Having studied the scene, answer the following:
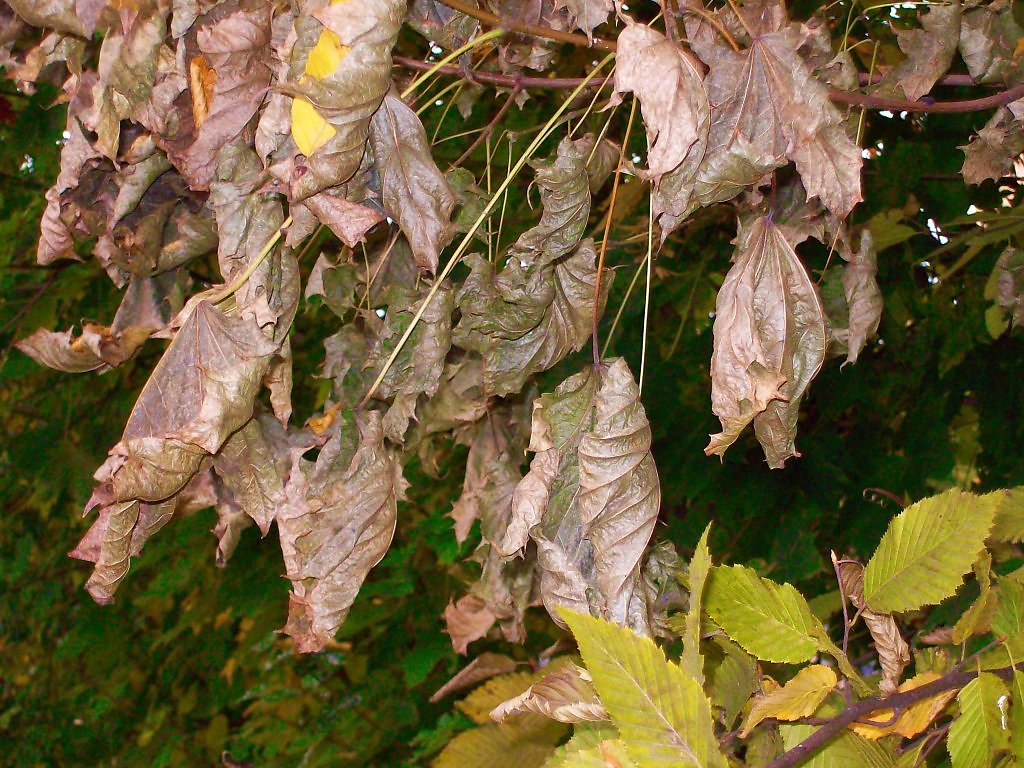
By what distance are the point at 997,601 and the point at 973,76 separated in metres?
0.45

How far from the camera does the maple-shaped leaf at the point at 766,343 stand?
2.13ft

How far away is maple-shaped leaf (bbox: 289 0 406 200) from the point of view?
588 mm

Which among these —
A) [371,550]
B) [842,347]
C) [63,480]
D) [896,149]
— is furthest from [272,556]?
[896,149]

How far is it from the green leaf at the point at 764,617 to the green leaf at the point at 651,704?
0.17 metres

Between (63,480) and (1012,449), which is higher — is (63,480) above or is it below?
below

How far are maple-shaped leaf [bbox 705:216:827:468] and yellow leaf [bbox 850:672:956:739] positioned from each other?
181 mm

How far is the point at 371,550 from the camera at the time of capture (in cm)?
75

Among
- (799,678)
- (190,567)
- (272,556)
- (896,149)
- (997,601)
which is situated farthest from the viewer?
(190,567)

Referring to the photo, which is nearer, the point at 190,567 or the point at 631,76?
the point at 631,76

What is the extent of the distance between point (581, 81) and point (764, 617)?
16.6 inches

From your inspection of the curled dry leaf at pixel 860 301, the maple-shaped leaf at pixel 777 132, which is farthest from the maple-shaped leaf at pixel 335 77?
the curled dry leaf at pixel 860 301

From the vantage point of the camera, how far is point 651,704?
467 mm

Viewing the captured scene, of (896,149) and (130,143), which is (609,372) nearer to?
(130,143)

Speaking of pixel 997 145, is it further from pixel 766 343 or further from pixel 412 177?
pixel 412 177
